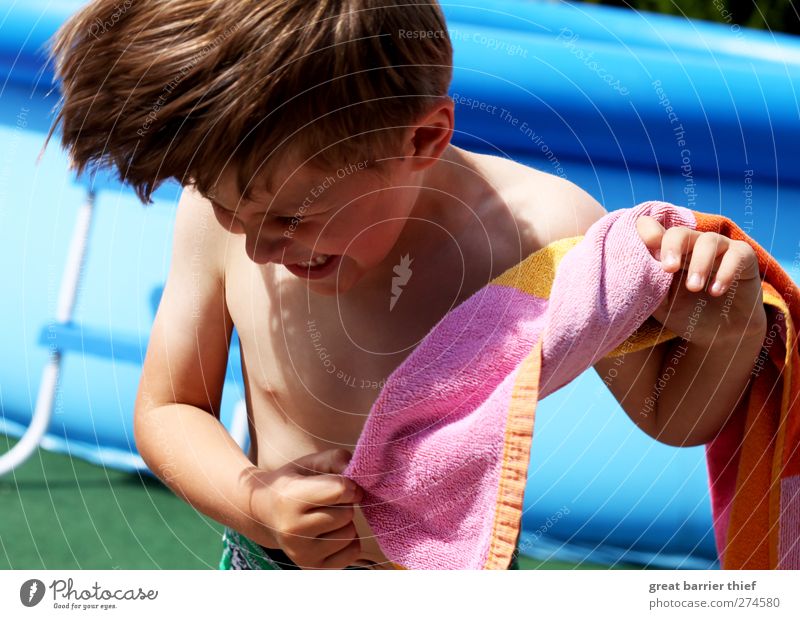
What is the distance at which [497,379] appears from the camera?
506 millimetres

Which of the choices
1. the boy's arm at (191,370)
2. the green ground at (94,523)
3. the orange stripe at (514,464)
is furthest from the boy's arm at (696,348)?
the green ground at (94,523)

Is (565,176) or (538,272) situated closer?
(538,272)

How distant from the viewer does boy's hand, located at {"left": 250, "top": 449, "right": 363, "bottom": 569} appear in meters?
0.51

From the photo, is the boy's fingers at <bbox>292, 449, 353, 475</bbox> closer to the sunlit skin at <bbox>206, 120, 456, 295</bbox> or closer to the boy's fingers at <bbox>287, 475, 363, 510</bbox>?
the boy's fingers at <bbox>287, 475, 363, 510</bbox>

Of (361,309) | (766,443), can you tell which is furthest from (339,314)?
(766,443)

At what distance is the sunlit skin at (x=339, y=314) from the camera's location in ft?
1.67

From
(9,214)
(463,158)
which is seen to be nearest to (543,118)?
(463,158)

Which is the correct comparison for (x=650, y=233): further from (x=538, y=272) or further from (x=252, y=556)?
(x=252, y=556)

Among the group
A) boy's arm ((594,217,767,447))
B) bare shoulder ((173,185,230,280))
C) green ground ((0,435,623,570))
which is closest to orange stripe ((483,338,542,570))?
boy's arm ((594,217,767,447))

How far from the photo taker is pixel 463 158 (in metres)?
0.59

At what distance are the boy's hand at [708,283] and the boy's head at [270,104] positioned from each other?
0.44 ft

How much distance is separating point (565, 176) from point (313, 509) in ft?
1.53

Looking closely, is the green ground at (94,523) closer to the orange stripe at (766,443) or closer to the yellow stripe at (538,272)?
the orange stripe at (766,443)

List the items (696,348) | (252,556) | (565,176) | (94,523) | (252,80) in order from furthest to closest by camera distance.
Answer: (94,523) < (565,176) < (252,556) < (696,348) < (252,80)
